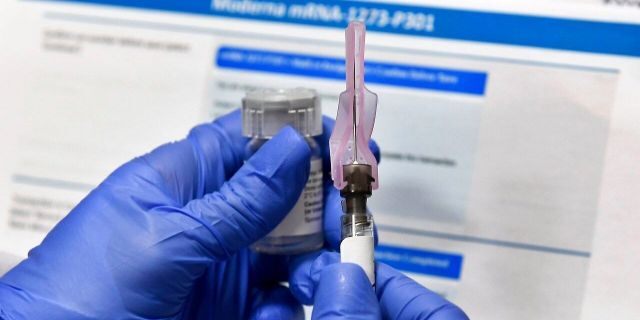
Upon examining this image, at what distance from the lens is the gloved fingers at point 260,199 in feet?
1.90

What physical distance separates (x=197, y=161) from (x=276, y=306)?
0.55 ft

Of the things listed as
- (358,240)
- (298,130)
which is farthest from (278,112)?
(358,240)

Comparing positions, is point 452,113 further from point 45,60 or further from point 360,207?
point 45,60

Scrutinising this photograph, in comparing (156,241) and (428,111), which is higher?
(428,111)

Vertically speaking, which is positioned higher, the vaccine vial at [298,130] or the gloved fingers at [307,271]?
the vaccine vial at [298,130]

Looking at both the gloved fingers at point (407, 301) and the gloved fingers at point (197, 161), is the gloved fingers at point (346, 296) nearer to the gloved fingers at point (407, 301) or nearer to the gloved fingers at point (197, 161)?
the gloved fingers at point (407, 301)

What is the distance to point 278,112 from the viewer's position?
1.94 ft

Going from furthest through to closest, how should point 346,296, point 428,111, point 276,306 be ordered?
point 428,111 < point 276,306 < point 346,296

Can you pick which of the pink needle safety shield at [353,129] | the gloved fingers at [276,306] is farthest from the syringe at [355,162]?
the gloved fingers at [276,306]

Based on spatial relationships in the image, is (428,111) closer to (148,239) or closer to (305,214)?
(305,214)

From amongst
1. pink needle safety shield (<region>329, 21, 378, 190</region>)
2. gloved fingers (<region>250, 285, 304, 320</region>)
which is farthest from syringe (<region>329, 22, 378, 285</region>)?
gloved fingers (<region>250, 285, 304, 320</region>)

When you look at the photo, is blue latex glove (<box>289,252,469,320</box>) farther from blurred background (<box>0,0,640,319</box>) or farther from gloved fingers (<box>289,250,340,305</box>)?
blurred background (<box>0,0,640,319</box>)

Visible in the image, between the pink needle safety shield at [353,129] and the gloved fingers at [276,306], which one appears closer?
the pink needle safety shield at [353,129]

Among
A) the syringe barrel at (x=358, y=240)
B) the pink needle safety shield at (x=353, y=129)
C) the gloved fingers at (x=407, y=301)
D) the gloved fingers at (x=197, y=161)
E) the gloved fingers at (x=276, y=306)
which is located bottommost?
the gloved fingers at (x=276, y=306)
